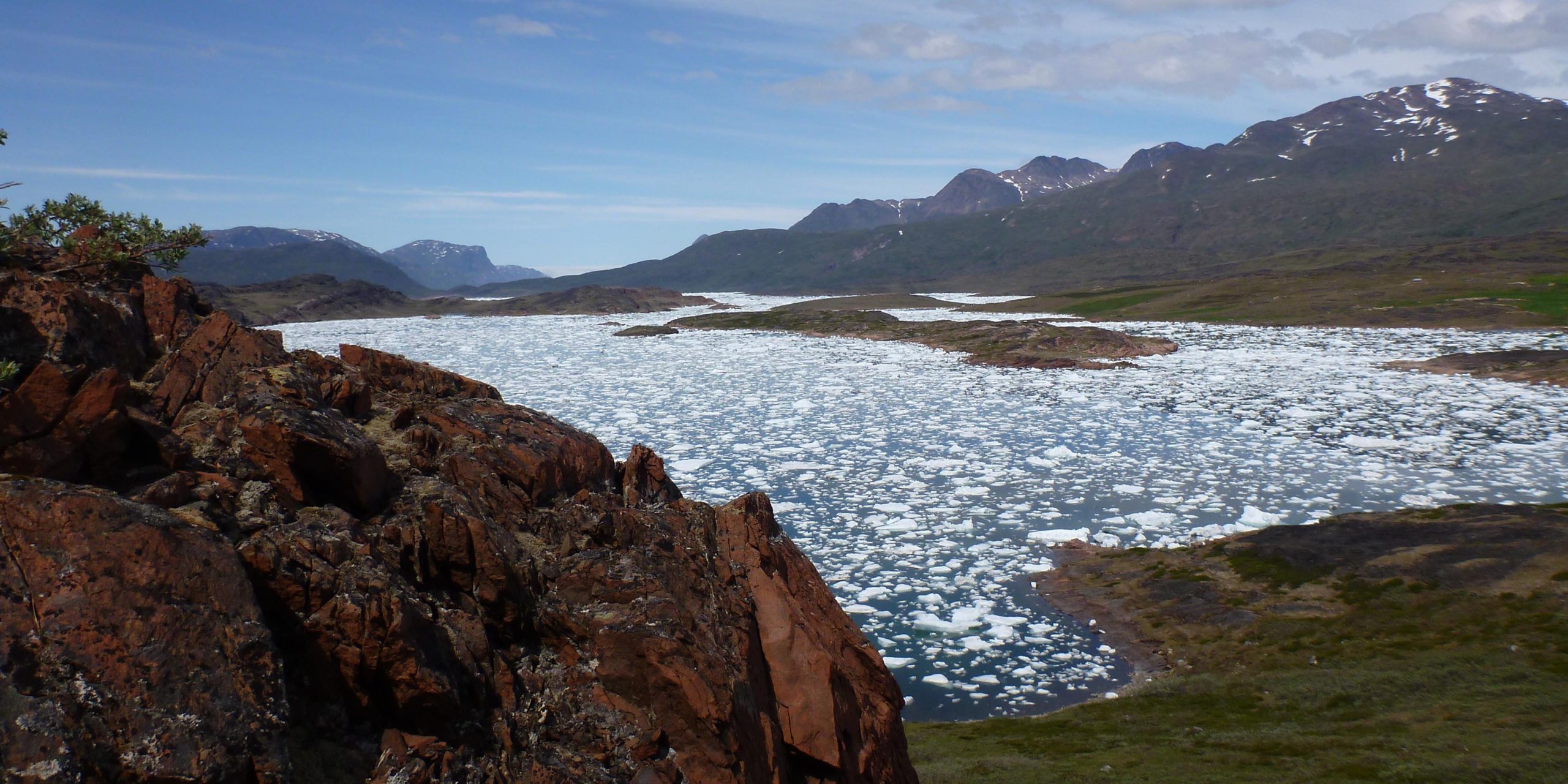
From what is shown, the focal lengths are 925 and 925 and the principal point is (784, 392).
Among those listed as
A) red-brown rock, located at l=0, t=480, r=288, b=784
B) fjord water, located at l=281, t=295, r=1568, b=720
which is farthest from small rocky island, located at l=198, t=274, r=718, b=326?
red-brown rock, located at l=0, t=480, r=288, b=784

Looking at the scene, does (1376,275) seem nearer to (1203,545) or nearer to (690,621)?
(1203,545)

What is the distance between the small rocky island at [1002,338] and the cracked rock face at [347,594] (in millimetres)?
60658

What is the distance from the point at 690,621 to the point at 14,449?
5376mm

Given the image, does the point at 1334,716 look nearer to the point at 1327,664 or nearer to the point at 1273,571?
the point at 1327,664

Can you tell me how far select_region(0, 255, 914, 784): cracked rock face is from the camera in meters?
5.37

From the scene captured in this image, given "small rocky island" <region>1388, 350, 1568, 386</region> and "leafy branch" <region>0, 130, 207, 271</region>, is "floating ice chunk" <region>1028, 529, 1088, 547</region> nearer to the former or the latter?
"leafy branch" <region>0, 130, 207, 271</region>

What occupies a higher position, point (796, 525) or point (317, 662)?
point (317, 662)

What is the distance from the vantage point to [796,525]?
28.5m

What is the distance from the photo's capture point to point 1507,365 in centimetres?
5591

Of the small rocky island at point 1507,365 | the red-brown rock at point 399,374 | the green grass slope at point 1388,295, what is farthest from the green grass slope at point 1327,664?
the green grass slope at point 1388,295

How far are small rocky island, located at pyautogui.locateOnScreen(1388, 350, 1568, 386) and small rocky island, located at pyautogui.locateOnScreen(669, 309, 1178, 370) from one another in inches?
720

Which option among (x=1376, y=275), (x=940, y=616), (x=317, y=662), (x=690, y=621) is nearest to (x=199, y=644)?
(x=317, y=662)

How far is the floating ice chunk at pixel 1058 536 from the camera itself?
1083 inches

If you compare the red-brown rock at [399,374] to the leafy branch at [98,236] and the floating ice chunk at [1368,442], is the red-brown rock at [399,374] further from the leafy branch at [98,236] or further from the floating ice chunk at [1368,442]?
the floating ice chunk at [1368,442]
